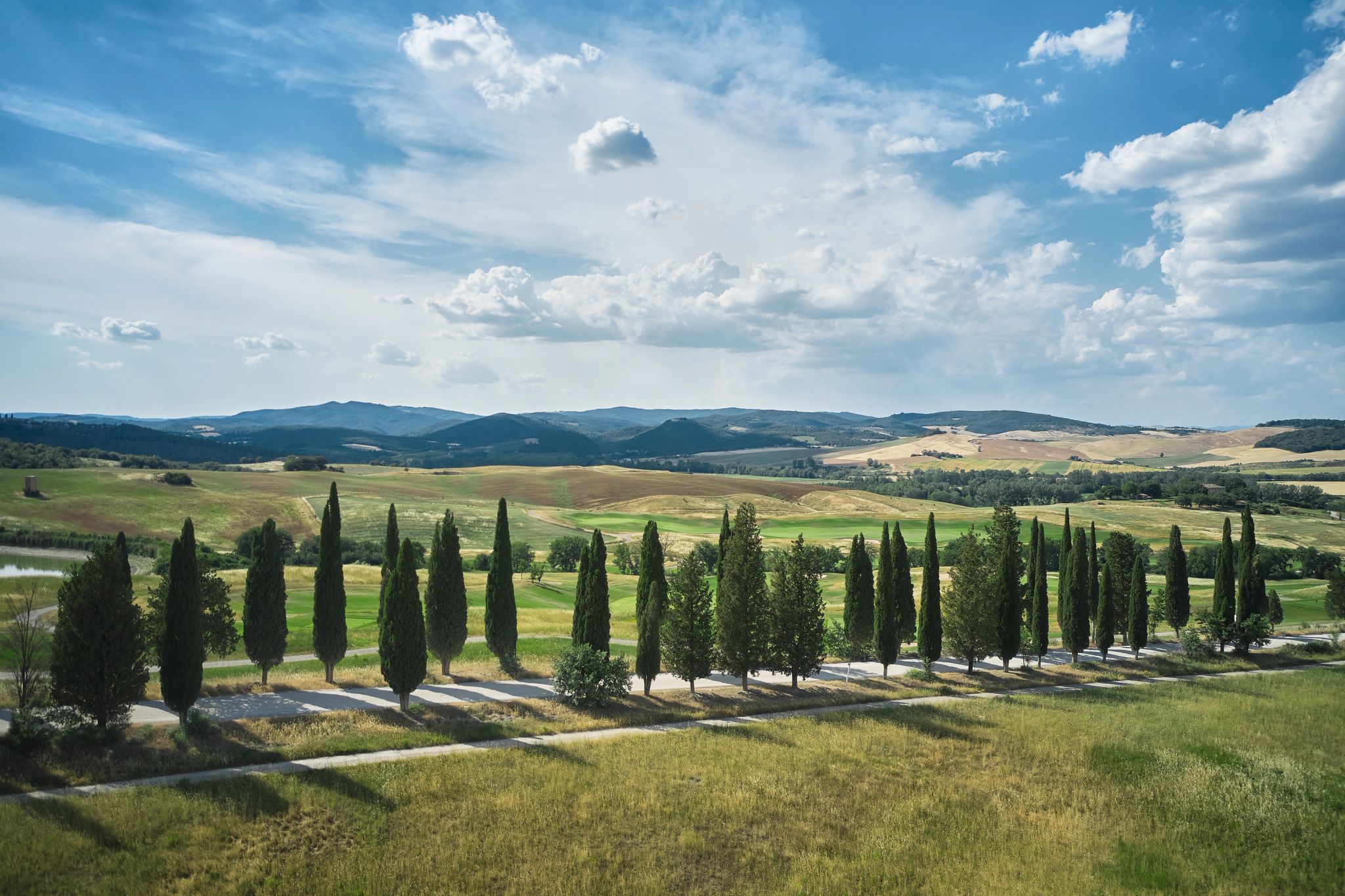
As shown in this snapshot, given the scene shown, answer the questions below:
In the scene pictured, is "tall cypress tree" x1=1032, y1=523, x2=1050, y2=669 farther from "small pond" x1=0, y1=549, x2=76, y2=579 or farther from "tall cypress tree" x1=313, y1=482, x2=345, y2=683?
"small pond" x1=0, y1=549, x2=76, y2=579

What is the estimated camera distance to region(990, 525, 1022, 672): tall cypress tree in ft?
147

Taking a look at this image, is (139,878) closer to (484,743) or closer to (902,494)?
(484,743)

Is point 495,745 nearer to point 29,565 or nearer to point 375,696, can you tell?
point 375,696

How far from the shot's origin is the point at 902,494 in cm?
18675

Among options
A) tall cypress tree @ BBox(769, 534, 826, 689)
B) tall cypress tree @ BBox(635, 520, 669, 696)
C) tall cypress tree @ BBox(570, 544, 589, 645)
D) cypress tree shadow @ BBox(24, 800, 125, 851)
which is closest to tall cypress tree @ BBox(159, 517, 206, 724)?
cypress tree shadow @ BBox(24, 800, 125, 851)

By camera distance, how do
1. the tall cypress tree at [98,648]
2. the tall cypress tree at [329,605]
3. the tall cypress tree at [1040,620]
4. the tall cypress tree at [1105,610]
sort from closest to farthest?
the tall cypress tree at [98,648]
the tall cypress tree at [329,605]
the tall cypress tree at [1040,620]
the tall cypress tree at [1105,610]

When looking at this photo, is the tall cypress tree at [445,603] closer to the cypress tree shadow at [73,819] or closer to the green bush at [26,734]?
the green bush at [26,734]

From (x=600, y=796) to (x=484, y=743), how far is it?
6.90 m

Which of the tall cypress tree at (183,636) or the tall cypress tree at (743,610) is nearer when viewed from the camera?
the tall cypress tree at (183,636)

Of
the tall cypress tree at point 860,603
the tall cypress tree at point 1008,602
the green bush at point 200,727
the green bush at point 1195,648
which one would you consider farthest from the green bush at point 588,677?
the green bush at point 1195,648

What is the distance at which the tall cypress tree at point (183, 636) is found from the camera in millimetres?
26781

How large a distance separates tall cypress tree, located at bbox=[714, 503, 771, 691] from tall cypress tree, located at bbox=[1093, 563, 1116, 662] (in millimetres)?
29630

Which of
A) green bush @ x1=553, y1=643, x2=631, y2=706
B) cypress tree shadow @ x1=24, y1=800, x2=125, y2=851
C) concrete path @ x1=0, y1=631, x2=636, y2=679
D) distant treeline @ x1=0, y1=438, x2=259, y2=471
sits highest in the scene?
distant treeline @ x1=0, y1=438, x2=259, y2=471

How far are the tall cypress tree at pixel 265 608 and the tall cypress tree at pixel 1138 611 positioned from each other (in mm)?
54180
